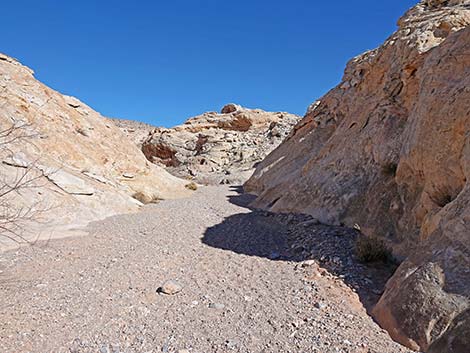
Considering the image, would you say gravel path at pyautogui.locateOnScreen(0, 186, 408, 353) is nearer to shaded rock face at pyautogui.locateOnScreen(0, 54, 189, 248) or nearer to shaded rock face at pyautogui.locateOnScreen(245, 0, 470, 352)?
shaded rock face at pyautogui.locateOnScreen(245, 0, 470, 352)

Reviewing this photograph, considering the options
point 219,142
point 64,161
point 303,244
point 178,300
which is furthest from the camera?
point 219,142

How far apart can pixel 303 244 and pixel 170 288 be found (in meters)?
3.03

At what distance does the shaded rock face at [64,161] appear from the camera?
9234 mm

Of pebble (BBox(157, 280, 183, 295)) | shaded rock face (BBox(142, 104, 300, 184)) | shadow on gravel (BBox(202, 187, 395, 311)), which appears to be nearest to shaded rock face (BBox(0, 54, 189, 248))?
pebble (BBox(157, 280, 183, 295))

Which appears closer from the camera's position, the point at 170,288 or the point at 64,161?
the point at 170,288

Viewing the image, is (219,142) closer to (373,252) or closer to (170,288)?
(373,252)

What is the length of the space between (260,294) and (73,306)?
2.44 m

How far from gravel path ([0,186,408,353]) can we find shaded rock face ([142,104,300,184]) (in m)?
20.5

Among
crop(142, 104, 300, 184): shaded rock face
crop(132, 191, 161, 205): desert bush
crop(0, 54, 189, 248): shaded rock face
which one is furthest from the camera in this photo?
crop(142, 104, 300, 184): shaded rock face

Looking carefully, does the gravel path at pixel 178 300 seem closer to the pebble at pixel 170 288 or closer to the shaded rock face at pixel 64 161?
the pebble at pixel 170 288

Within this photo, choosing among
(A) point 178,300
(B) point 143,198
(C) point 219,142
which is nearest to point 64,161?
(B) point 143,198

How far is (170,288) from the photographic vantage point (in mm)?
4875

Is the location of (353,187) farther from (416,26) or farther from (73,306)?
(73,306)

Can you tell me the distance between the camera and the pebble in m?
4.84
